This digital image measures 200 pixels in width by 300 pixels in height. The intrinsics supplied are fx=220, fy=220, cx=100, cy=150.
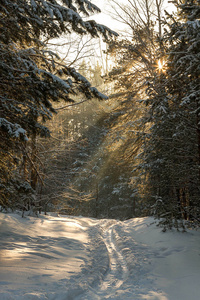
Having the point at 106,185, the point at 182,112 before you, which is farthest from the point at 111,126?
the point at 106,185

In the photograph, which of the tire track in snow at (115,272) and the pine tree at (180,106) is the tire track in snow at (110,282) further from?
the pine tree at (180,106)

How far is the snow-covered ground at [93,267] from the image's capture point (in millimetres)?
4578

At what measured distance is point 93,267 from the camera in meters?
6.54

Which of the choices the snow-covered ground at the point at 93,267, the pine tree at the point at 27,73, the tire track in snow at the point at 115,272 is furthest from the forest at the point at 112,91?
the tire track in snow at the point at 115,272

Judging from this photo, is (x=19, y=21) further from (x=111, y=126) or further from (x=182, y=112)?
(x=111, y=126)

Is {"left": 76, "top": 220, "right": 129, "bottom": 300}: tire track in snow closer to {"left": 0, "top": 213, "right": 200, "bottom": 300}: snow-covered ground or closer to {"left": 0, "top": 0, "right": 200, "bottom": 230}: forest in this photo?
{"left": 0, "top": 213, "right": 200, "bottom": 300}: snow-covered ground

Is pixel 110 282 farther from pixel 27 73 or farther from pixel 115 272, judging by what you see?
pixel 27 73

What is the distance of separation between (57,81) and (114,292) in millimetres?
5468

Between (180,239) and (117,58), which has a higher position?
(117,58)

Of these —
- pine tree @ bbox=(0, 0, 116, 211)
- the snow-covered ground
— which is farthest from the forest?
the snow-covered ground

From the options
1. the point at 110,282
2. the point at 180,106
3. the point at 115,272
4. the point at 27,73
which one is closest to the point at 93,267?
the point at 115,272

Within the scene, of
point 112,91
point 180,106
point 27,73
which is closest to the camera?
point 27,73

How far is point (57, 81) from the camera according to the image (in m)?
6.20

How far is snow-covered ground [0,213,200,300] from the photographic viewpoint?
4.58 meters
